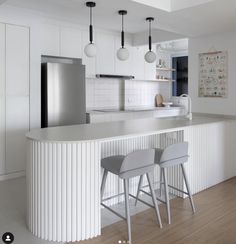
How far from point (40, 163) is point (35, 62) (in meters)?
2.28

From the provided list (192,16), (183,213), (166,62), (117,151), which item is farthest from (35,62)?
(166,62)

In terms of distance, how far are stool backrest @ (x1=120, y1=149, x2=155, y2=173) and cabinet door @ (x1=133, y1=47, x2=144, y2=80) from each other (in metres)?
3.63

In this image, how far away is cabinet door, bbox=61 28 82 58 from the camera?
4980mm

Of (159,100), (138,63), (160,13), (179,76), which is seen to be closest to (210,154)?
(160,13)

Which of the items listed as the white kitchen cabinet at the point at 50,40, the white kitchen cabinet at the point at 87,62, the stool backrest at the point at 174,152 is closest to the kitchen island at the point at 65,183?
the stool backrest at the point at 174,152

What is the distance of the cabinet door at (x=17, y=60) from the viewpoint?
4129 mm

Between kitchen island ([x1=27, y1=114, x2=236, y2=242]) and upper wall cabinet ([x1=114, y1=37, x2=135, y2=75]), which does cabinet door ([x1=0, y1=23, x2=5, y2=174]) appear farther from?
Result: upper wall cabinet ([x1=114, y1=37, x2=135, y2=75])

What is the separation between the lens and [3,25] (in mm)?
4059

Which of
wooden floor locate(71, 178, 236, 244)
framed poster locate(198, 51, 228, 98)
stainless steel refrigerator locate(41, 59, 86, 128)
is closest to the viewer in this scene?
wooden floor locate(71, 178, 236, 244)

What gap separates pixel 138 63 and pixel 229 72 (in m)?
2.07

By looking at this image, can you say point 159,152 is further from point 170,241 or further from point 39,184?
point 39,184

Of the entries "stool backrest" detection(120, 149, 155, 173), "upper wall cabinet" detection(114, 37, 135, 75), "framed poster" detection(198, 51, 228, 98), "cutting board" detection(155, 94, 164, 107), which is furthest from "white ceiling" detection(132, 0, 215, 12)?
"cutting board" detection(155, 94, 164, 107)

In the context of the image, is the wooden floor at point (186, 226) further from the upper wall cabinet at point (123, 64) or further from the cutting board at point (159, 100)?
the cutting board at point (159, 100)

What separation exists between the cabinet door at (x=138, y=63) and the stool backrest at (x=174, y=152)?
328 cm
